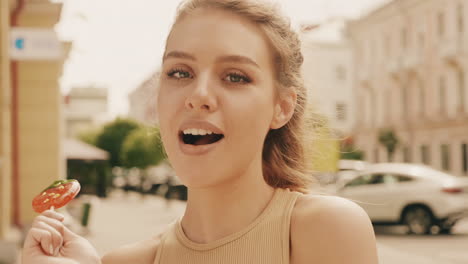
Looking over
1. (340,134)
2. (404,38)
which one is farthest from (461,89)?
(340,134)

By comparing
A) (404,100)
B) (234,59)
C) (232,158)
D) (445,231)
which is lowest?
(445,231)

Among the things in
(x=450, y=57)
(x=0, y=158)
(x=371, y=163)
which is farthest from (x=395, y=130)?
(x=0, y=158)

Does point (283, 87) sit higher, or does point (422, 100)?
point (283, 87)

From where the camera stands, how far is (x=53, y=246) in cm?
148

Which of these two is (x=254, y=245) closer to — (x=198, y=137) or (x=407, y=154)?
(x=198, y=137)

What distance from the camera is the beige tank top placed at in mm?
1491

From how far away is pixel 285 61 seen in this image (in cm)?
164

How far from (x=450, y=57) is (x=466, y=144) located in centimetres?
418

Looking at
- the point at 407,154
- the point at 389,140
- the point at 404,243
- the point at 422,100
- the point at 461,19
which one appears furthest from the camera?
the point at 407,154

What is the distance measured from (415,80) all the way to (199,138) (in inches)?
1576

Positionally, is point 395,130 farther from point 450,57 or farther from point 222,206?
point 222,206

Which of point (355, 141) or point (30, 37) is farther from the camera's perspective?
point (355, 141)

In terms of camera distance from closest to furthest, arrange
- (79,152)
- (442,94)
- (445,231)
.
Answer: (445,231) < (79,152) < (442,94)

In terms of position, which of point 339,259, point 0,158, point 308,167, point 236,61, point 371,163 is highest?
point 236,61
